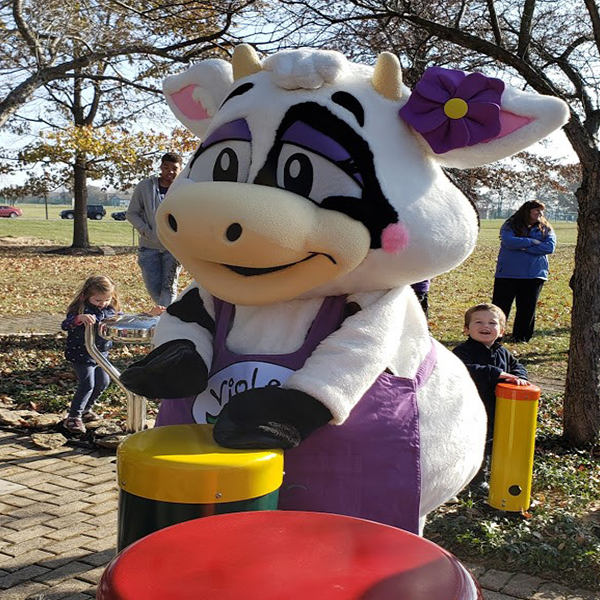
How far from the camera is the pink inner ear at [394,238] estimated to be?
8.89 feet

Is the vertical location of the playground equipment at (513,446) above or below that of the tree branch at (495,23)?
below

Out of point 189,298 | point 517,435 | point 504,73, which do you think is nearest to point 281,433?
point 189,298

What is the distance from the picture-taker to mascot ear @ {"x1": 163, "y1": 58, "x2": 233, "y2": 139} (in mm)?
3236

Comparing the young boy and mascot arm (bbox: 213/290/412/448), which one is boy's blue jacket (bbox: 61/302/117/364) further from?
mascot arm (bbox: 213/290/412/448)

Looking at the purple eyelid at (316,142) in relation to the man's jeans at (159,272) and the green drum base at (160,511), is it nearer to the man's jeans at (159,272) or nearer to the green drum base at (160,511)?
the green drum base at (160,511)

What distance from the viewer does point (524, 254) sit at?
10008 mm

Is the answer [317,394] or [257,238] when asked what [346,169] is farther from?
[317,394]

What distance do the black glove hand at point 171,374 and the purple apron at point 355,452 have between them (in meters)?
0.12

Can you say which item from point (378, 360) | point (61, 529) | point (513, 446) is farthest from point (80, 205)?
point (378, 360)

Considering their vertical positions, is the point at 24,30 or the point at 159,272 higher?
the point at 24,30

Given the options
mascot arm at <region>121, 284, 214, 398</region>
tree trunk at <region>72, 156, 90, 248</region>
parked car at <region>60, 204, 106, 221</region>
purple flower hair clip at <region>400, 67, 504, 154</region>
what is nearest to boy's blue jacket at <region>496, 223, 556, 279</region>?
purple flower hair clip at <region>400, 67, 504, 154</region>

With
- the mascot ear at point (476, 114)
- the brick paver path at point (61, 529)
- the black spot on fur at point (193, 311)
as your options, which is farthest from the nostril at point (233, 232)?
the brick paver path at point (61, 529)

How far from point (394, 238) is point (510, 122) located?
0.58 m

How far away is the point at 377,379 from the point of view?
8.91 feet
